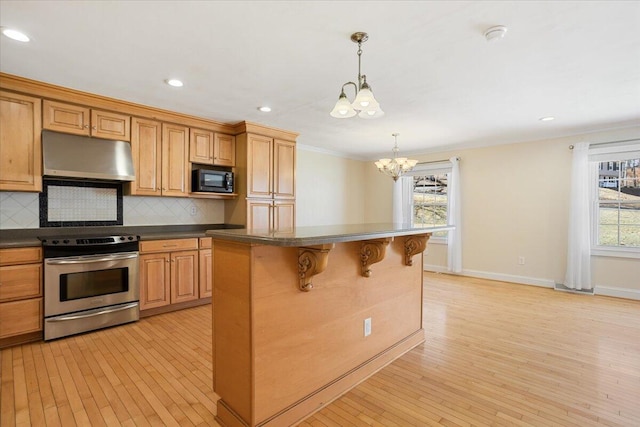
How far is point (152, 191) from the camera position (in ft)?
12.7

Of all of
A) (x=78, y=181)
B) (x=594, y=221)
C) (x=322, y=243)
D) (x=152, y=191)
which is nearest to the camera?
(x=322, y=243)

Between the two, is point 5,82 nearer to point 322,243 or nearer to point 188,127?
point 188,127

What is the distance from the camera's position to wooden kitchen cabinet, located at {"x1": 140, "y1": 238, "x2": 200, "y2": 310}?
11.8 feet

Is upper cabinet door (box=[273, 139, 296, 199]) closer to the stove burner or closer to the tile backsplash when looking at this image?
the tile backsplash

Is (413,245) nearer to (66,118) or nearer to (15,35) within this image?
(15,35)

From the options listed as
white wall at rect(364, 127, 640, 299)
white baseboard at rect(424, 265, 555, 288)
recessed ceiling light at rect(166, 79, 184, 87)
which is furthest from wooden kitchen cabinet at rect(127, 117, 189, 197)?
white baseboard at rect(424, 265, 555, 288)

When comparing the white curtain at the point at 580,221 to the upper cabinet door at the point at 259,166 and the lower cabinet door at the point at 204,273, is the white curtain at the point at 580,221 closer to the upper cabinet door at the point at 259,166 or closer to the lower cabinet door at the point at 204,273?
the upper cabinet door at the point at 259,166

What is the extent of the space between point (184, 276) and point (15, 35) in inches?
105

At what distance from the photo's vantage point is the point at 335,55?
2.49 metres

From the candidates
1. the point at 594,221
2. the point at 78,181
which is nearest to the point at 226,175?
the point at 78,181

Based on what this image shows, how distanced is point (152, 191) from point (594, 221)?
621 cm

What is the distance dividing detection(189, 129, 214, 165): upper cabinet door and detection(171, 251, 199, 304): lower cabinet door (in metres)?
1.26

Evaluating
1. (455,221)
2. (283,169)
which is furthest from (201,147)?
(455,221)

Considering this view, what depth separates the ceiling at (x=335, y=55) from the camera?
1956 mm
